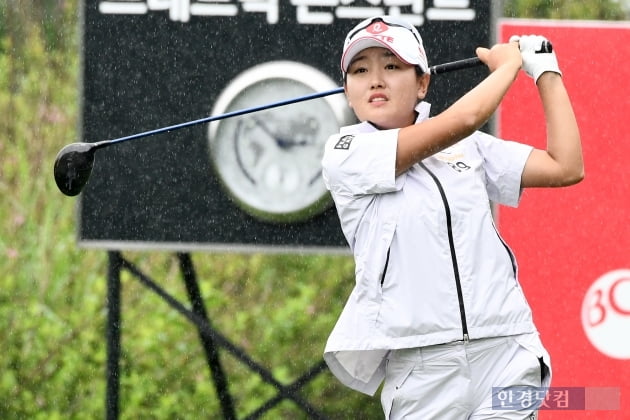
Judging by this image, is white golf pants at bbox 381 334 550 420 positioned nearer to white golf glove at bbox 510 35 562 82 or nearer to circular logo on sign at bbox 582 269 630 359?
white golf glove at bbox 510 35 562 82

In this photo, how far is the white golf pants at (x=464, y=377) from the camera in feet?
10.2

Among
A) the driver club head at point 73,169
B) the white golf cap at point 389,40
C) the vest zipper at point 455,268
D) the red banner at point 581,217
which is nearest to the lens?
the vest zipper at point 455,268

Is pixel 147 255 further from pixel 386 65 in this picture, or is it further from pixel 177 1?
pixel 386 65

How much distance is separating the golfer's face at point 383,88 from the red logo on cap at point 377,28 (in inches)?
1.5

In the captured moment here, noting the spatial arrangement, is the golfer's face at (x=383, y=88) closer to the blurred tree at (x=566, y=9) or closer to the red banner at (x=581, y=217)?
the red banner at (x=581, y=217)

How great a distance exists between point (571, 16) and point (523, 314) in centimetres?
522

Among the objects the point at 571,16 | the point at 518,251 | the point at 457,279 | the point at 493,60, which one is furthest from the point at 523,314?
the point at 571,16

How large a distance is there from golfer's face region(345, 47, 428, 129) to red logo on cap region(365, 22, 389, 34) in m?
0.04

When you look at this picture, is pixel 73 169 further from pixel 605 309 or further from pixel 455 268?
pixel 605 309

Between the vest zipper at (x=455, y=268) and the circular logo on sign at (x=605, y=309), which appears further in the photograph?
the circular logo on sign at (x=605, y=309)

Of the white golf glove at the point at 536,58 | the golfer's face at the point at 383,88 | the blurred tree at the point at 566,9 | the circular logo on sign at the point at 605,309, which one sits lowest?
the circular logo on sign at the point at 605,309

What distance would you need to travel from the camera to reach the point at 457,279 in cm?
310

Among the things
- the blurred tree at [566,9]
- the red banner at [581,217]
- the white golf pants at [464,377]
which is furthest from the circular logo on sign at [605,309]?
the blurred tree at [566,9]

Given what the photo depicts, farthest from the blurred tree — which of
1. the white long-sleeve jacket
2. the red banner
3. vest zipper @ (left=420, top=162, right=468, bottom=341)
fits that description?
vest zipper @ (left=420, top=162, right=468, bottom=341)
